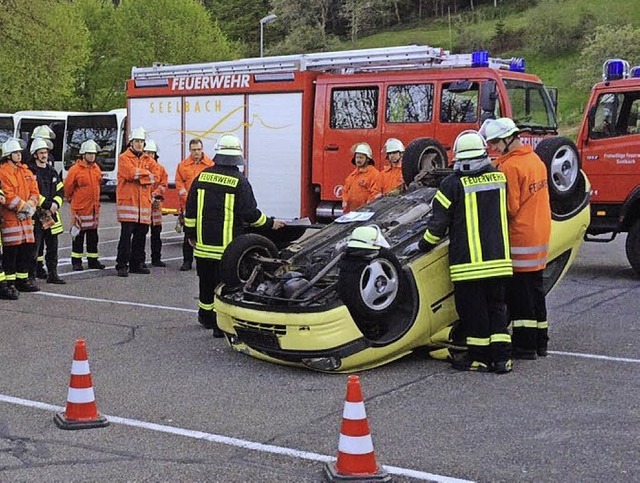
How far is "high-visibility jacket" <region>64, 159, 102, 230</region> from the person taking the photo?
11930mm

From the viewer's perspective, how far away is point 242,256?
7.21m

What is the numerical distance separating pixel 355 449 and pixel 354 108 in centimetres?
905

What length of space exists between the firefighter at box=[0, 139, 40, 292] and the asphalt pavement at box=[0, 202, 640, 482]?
1412mm

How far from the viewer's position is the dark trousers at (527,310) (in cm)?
688

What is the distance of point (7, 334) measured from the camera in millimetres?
8016

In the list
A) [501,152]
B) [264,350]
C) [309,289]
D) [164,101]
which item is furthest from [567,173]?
[164,101]

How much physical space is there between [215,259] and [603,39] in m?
36.6

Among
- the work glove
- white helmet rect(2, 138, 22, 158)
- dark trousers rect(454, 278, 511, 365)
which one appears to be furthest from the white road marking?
white helmet rect(2, 138, 22, 158)

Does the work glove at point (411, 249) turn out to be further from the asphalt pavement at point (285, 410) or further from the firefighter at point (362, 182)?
the firefighter at point (362, 182)

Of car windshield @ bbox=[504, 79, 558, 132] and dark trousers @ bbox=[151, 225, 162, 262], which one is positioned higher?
car windshield @ bbox=[504, 79, 558, 132]

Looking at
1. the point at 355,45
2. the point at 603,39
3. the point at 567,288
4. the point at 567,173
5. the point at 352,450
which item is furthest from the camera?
the point at 355,45

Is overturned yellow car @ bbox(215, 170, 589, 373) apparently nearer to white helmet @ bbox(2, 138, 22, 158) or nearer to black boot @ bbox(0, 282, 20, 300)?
black boot @ bbox(0, 282, 20, 300)

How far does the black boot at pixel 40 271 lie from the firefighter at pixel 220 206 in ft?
14.5

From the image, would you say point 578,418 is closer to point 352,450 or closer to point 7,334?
point 352,450
